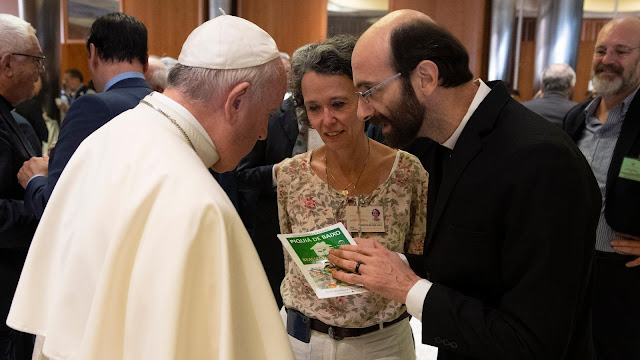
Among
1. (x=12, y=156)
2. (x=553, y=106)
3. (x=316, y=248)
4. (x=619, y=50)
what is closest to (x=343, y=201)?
(x=316, y=248)

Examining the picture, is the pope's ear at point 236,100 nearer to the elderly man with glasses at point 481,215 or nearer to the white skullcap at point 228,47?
the white skullcap at point 228,47

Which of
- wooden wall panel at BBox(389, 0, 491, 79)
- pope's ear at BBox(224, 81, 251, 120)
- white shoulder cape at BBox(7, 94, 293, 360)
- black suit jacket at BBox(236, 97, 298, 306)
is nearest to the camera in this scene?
white shoulder cape at BBox(7, 94, 293, 360)

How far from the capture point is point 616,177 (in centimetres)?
296

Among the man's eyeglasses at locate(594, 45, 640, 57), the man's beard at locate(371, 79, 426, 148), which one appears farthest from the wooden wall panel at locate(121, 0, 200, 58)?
the man's beard at locate(371, 79, 426, 148)

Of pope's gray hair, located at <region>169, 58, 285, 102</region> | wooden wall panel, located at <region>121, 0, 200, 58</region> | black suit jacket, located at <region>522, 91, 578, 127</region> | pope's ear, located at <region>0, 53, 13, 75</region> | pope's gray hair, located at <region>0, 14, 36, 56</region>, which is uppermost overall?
wooden wall panel, located at <region>121, 0, 200, 58</region>

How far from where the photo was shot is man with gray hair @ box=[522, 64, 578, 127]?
16.4 ft

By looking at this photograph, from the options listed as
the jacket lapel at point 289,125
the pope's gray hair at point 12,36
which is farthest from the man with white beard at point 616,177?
the pope's gray hair at point 12,36

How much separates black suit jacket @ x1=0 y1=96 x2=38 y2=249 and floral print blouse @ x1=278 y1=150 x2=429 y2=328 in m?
1.34

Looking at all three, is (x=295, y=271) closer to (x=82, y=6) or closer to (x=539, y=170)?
(x=539, y=170)

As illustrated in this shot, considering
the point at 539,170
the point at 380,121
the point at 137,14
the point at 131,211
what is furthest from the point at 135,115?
the point at 137,14

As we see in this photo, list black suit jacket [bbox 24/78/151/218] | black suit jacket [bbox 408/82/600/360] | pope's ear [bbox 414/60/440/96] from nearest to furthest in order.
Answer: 1. black suit jacket [bbox 408/82/600/360]
2. pope's ear [bbox 414/60/440/96]
3. black suit jacket [bbox 24/78/151/218]

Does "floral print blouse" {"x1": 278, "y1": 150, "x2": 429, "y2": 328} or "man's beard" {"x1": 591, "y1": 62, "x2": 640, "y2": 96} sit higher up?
"man's beard" {"x1": 591, "y1": 62, "x2": 640, "y2": 96}

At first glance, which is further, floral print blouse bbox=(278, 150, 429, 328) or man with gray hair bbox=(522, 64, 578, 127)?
man with gray hair bbox=(522, 64, 578, 127)

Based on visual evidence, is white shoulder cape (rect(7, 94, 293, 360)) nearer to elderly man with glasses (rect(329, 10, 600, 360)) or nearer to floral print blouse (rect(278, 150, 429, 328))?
Answer: elderly man with glasses (rect(329, 10, 600, 360))
